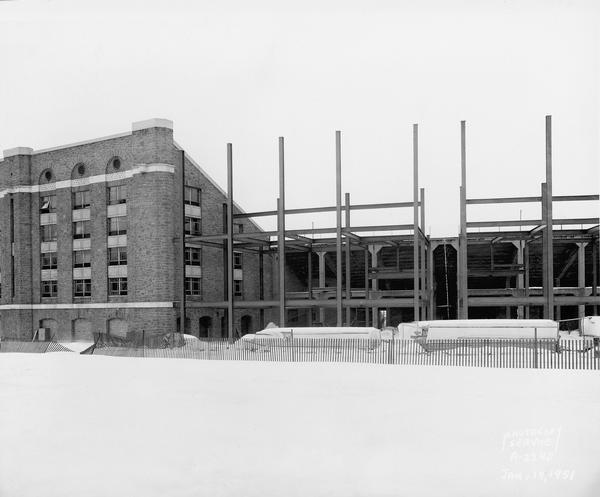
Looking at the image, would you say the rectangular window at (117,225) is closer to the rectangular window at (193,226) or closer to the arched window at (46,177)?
the rectangular window at (193,226)

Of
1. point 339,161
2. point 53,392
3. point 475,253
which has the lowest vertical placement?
point 53,392

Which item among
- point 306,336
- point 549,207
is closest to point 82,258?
point 306,336

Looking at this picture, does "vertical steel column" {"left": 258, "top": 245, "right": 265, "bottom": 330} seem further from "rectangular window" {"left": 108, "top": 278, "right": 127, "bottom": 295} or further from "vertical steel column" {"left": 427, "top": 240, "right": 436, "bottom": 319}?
"vertical steel column" {"left": 427, "top": 240, "right": 436, "bottom": 319}

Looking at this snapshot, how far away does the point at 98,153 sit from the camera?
1571 inches

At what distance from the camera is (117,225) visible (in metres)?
39.3

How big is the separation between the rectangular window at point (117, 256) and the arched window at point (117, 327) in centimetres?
345

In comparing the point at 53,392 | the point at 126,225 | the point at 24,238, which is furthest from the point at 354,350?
the point at 24,238

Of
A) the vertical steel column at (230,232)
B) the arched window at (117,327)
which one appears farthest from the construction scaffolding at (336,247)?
the arched window at (117,327)

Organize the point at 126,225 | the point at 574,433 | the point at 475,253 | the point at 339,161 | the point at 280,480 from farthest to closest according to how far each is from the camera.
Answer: the point at 475,253 → the point at 126,225 → the point at 339,161 → the point at 574,433 → the point at 280,480

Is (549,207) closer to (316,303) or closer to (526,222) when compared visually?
(526,222)

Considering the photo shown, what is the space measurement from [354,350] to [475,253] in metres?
24.3

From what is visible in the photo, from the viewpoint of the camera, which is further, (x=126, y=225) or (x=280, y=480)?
(x=126, y=225)

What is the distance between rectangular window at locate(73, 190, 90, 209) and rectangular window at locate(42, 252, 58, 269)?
371 centimetres

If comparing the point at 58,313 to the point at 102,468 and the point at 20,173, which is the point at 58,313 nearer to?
the point at 20,173
